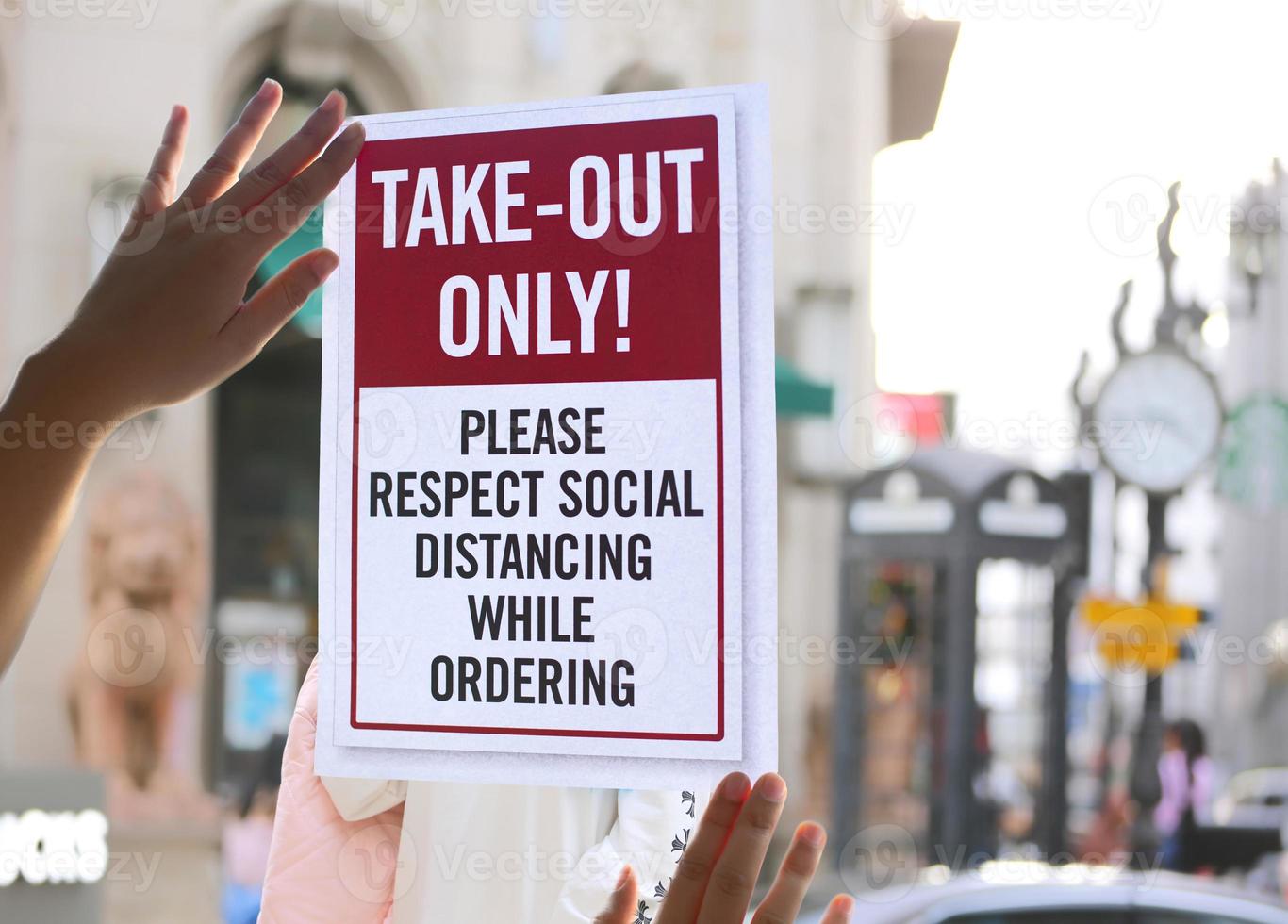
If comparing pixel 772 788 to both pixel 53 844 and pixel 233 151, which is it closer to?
pixel 233 151

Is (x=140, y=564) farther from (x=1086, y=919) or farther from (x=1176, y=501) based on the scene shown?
(x=1176, y=501)

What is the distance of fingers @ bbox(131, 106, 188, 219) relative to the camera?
0.93m

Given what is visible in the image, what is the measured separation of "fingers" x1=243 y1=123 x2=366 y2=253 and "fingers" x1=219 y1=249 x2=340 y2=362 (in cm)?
2

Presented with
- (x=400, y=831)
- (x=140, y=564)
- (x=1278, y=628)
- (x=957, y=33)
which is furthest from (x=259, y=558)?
(x=1278, y=628)

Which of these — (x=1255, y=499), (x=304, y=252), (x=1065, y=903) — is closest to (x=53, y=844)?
(x=304, y=252)

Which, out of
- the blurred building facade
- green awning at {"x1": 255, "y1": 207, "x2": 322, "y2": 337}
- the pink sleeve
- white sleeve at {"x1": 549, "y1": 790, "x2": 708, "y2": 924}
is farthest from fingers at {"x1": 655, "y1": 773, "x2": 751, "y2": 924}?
the blurred building facade

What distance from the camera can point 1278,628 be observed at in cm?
2334

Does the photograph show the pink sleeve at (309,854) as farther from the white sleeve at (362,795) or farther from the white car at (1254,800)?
the white car at (1254,800)

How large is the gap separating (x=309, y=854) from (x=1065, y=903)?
241 cm

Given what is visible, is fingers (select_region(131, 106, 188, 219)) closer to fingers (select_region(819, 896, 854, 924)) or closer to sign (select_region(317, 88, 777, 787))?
sign (select_region(317, 88, 777, 787))

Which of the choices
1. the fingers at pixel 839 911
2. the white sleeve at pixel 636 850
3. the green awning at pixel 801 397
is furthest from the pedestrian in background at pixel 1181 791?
the fingers at pixel 839 911

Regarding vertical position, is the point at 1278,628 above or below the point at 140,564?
below

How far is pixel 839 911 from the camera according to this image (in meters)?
0.78

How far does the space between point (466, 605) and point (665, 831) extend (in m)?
0.27
